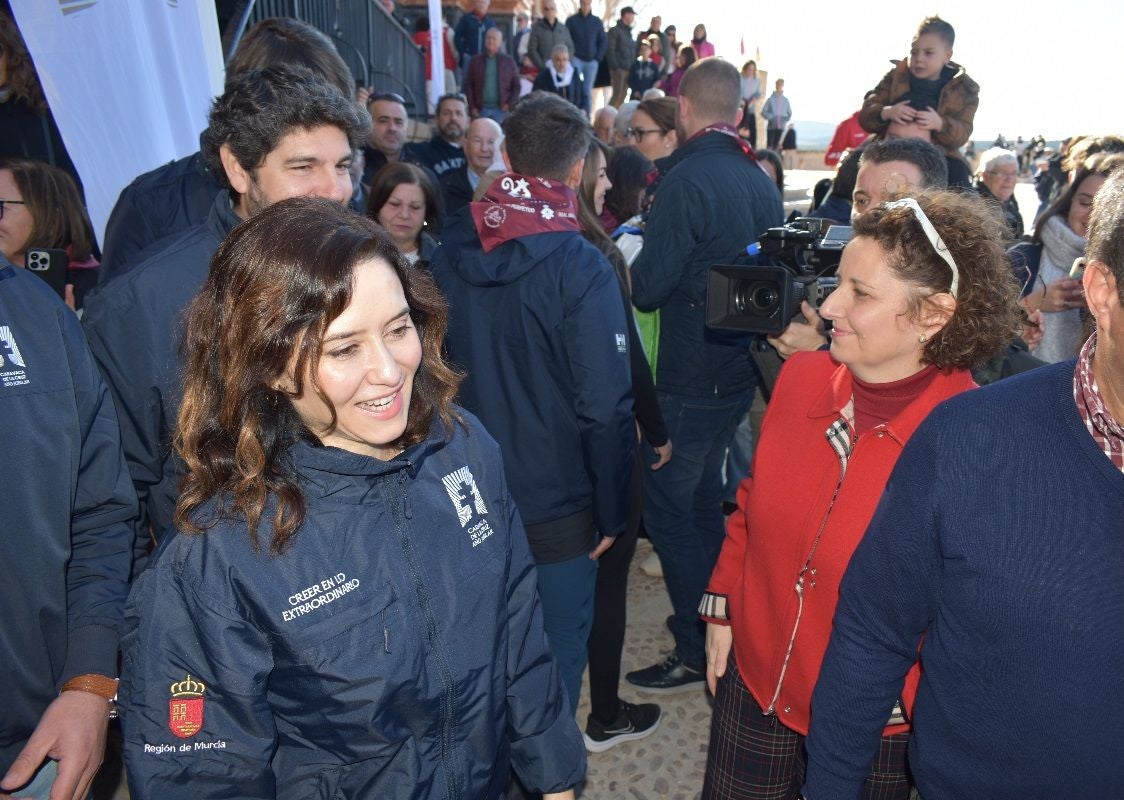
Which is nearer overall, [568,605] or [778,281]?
[778,281]

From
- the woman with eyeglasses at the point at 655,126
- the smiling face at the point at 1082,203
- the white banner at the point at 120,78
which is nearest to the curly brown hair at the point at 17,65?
the white banner at the point at 120,78

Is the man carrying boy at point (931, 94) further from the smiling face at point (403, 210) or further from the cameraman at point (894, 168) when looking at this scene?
the smiling face at point (403, 210)

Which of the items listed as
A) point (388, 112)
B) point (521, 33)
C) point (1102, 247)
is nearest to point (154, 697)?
point (1102, 247)

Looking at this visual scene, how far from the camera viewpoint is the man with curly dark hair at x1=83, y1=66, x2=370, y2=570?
1.87m

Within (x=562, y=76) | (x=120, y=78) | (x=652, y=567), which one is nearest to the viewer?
(x=120, y=78)

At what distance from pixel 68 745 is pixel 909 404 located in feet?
6.36

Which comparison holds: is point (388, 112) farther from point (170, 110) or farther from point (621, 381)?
point (621, 381)

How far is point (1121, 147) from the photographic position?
3.75m

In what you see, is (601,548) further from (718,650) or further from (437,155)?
(437,155)

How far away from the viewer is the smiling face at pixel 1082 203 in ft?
11.2

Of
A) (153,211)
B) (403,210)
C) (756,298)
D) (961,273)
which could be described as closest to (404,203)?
(403,210)

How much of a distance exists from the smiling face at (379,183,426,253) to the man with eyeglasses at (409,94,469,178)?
2674mm

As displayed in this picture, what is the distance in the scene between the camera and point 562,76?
11.7 m

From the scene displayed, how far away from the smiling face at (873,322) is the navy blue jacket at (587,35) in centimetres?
1255
